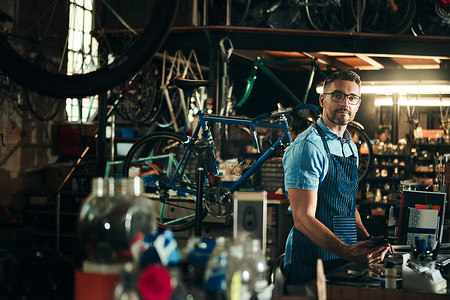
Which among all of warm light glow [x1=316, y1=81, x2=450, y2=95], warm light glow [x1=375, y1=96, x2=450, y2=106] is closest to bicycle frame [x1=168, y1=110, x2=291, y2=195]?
warm light glow [x1=316, y1=81, x2=450, y2=95]

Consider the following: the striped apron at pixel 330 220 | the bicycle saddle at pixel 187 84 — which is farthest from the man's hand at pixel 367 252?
the bicycle saddle at pixel 187 84

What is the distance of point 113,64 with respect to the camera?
6.42 feet

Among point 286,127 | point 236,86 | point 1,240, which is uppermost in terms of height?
point 236,86

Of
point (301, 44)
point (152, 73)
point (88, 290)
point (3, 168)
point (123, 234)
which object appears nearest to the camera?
point (88, 290)

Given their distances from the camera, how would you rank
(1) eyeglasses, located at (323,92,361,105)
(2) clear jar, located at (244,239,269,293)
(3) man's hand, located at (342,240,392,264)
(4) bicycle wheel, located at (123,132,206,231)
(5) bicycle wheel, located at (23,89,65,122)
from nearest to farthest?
(2) clear jar, located at (244,239,269,293) < (3) man's hand, located at (342,240,392,264) < (1) eyeglasses, located at (323,92,361,105) < (4) bicycle wheel, located at (123,132,206,231) < (5) bicycle wheel, located at (23,89,65,122)

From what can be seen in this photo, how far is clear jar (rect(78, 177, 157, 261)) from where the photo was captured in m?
1.41

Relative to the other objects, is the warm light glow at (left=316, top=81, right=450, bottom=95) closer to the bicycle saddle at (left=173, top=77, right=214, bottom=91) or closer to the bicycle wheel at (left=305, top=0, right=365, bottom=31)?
the bicycle wheel at (left=305, top=0, right=365, bottom=31)

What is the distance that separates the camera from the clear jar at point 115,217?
4.64 ft

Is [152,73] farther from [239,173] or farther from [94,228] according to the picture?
[94,228]

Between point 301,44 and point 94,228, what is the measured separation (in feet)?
20.1

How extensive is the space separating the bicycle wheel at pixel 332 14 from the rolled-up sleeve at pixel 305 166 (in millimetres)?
4844

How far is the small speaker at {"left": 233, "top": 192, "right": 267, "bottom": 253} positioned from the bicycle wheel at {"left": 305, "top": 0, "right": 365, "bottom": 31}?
6074 mm

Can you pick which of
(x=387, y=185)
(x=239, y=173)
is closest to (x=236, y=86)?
(x=387, y=185)

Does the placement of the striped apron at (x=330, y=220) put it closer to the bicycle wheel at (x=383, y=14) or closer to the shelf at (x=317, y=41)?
the shelf at (x=317, y=41)
